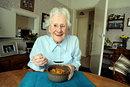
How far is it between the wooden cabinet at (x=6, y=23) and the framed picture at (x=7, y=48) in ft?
0.58

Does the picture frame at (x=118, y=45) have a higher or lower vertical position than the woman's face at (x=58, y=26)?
lower

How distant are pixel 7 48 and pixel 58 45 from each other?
1.22 metres

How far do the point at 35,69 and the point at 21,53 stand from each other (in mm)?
1234

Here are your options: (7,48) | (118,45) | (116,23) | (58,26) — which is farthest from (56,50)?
(116,23)

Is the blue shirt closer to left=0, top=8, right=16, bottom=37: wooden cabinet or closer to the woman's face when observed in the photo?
the woman's face

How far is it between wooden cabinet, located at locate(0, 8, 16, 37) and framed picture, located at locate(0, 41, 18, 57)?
18 centimetres

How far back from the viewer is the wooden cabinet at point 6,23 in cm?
154

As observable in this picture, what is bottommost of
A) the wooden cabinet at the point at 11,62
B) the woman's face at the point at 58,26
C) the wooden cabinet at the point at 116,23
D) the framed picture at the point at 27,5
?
the wooden cabinet at the point at 11,62

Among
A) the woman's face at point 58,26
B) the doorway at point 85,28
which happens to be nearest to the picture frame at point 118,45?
the doorway at point 85,28

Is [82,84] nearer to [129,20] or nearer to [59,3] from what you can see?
[59,3]

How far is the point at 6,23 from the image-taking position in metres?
1.62

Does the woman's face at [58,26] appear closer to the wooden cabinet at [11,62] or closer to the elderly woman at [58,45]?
the elderly woman at [58,45]

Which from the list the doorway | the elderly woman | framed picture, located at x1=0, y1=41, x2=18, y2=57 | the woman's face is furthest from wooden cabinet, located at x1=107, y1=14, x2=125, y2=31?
framed picture, located at x1=0, y1=41, x2=18, y2=57

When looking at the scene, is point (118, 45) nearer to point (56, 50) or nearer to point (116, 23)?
point (116, 23)
